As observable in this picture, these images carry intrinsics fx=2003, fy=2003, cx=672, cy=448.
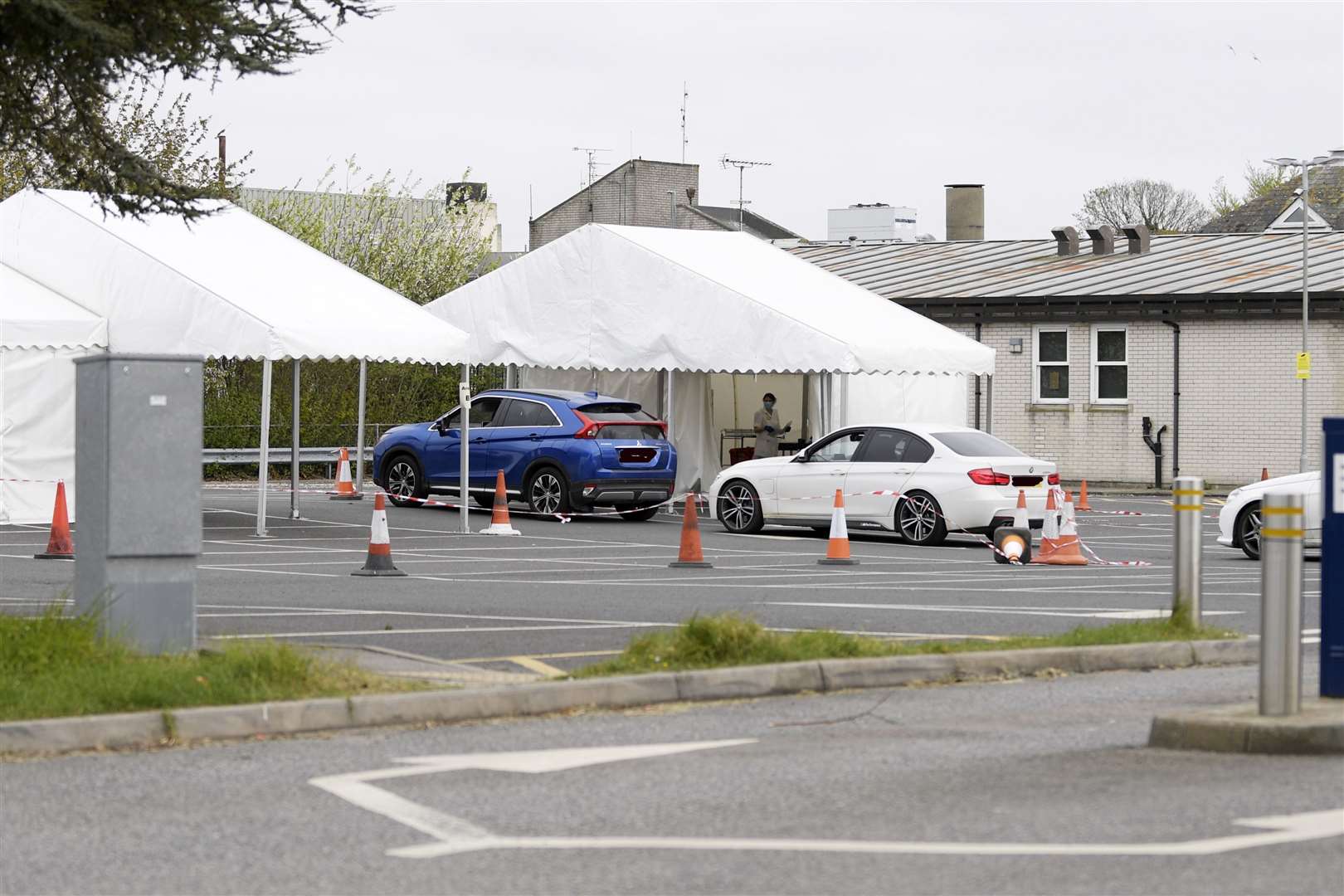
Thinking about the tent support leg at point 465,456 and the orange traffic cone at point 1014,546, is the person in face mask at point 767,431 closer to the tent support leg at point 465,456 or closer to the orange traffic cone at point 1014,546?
the tent support leg at point 465,456

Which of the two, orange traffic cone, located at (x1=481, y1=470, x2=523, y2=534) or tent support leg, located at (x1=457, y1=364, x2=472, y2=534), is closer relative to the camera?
orange traffic cone, located at (x1=481, y1=470, x2=523, y2=534)

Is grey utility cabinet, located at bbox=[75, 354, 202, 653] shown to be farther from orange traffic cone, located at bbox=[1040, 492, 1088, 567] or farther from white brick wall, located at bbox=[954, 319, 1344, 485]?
A: white brick wall, located at bbox=[954, 319, 1344, 485]

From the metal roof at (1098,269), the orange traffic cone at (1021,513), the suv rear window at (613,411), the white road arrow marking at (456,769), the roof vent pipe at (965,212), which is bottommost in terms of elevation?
the white road arrow marking at (456,769)

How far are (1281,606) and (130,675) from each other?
17.6 feet

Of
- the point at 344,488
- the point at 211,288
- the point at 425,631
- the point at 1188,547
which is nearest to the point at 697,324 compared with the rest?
the point at 344,488

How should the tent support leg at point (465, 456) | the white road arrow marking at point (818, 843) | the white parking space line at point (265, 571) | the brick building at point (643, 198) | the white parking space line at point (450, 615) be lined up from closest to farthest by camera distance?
the white road arrow marking at point (818, 843) < the white parking space line at point (450, 615) < the white parking space line at point (265, 571) < the tent support leg at point (465, 456) < the brick building at point (643, 198)

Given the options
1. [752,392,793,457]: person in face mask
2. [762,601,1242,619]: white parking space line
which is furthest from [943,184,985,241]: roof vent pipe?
[762,601,1242,619]: white parking space line

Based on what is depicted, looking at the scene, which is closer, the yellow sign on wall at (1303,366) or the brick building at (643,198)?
the yellow sign on wall at (1303,366)

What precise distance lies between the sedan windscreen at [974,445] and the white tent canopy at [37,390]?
1037cm

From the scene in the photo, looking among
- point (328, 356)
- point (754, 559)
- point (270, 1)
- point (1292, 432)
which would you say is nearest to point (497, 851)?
point (270, 1)

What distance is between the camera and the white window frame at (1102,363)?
133ft

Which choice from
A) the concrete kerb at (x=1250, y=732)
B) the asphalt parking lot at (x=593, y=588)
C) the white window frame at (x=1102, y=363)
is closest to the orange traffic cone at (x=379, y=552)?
the asphalt parking lot at (x=593, y=588)

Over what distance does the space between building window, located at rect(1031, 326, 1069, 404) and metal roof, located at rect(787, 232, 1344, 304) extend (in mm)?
852

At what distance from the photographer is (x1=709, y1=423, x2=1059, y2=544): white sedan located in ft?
74.1
